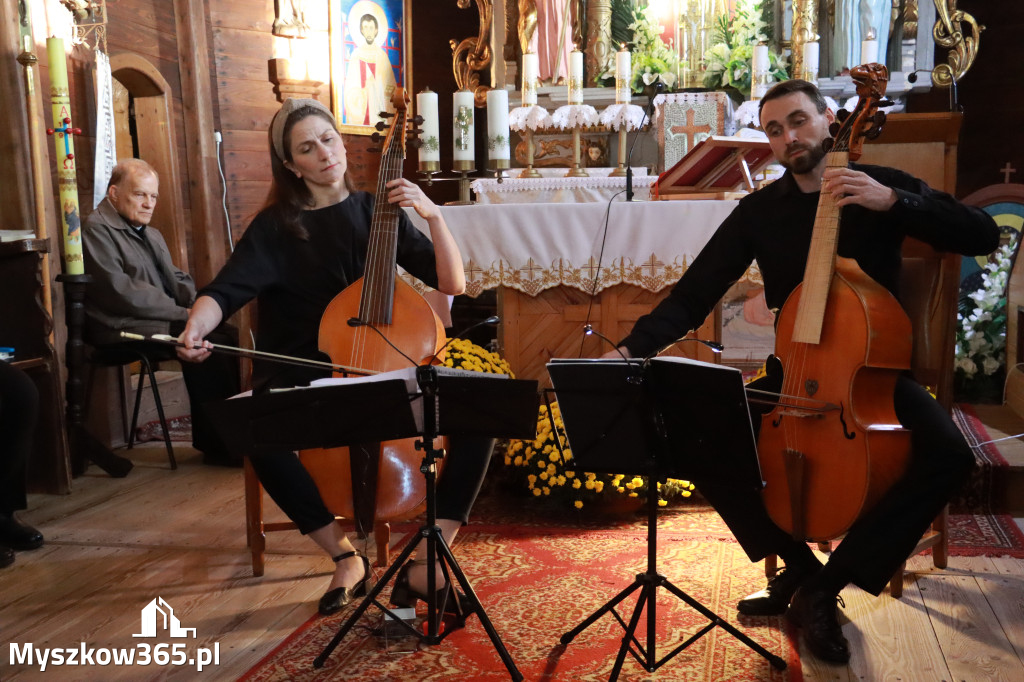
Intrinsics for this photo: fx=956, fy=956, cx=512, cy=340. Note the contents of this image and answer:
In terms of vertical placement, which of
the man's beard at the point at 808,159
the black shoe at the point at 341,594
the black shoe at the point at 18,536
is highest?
the man's beard at the point at 808,159

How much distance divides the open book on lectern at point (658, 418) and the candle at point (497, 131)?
191 cm

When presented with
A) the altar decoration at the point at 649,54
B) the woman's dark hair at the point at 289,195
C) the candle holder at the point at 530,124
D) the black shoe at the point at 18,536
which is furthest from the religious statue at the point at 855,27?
the black shoe at the point at 18,536

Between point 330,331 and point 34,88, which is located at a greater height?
point 34,88

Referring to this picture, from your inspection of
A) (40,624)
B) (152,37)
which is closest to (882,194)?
(40,624)

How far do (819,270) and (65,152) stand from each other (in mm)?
2929

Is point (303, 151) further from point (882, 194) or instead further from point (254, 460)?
point (882, 194)

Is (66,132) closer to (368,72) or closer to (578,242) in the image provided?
(578,242)

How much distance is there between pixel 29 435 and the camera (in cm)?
330

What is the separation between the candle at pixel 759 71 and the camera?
4387mm

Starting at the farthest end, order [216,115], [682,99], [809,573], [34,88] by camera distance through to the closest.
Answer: [216,115] < [682,99] < [34,88] < [809,573]

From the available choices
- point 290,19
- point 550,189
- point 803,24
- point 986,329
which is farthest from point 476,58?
point 986,329

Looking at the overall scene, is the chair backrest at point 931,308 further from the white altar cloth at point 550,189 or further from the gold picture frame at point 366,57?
the gold picture frame at point 366,57

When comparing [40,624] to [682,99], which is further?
[682,99]

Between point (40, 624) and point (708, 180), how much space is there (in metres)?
2.66
